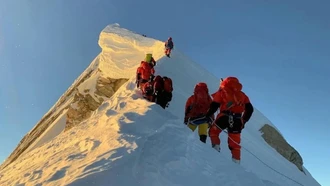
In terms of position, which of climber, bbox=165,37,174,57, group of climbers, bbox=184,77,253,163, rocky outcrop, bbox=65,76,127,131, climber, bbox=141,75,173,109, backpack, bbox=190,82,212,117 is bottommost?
group of climbers, bbox=184,77,253,163

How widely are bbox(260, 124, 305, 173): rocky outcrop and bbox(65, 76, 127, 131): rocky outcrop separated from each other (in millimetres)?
11376

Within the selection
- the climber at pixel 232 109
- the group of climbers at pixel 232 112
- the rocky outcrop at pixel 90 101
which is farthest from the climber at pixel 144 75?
the rocky outcrop at pixel 90 101

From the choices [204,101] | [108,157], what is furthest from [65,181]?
[204,101]

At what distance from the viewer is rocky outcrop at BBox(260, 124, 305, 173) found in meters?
21.0

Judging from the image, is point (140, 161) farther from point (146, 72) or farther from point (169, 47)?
point (169, 47)

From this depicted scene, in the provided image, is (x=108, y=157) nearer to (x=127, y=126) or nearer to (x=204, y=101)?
(x=127, y=126)

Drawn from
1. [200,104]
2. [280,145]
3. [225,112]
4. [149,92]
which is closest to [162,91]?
[149,92]

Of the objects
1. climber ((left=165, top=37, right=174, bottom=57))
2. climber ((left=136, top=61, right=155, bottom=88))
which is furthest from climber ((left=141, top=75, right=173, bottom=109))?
climber ((left=165, top=37, right=174, bottom=57))

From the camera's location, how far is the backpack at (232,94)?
8.07 metres

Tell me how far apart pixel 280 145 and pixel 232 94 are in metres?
15.0

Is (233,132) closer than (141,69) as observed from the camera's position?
Yes

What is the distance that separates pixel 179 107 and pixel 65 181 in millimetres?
10385

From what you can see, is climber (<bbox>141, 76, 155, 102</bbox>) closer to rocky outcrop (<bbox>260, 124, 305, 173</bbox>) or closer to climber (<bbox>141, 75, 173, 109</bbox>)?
climber (<bbox>141, 75, 173, 109</bbox>)

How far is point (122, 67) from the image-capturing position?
2556 centimetres
